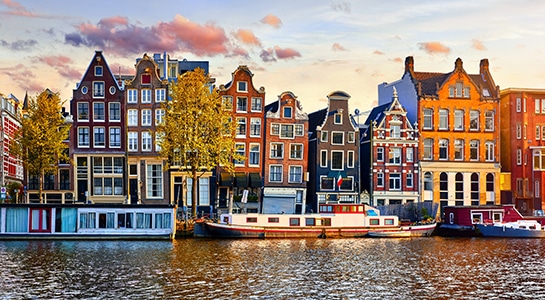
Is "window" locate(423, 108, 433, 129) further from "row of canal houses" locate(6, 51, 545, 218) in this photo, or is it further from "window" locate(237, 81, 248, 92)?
"window" locate(237, 81, 248, 92)

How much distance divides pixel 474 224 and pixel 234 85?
31.1 m

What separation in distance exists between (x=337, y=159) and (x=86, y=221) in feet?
117

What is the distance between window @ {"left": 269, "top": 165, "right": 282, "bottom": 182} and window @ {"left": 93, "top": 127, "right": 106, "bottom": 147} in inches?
769

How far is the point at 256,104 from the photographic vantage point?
296 ft

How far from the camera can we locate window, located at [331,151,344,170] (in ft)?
305

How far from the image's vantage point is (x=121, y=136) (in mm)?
87688

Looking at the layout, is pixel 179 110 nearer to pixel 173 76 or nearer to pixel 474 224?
pixel 173 76

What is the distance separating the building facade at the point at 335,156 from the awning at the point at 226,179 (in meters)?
11.2

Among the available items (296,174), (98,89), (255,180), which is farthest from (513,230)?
(98,89)

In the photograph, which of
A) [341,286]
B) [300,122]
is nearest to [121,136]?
[300,122]

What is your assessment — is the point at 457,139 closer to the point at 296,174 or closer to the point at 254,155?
the point at 296,174

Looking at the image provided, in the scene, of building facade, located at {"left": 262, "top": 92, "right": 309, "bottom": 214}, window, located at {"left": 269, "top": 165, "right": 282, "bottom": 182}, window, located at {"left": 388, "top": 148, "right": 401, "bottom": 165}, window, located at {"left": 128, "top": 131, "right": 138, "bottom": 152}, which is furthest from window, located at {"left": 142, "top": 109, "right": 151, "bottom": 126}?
window, located at {"left": 388, "top": 148, "right": 401, "bottom": 165}

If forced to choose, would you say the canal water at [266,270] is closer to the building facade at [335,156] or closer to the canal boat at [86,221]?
the canal boat at [86,221]

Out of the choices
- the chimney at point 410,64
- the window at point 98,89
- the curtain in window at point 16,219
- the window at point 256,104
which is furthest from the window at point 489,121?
the curtain in window at point 16,219
